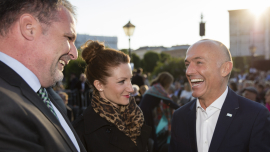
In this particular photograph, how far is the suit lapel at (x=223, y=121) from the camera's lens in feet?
6.48

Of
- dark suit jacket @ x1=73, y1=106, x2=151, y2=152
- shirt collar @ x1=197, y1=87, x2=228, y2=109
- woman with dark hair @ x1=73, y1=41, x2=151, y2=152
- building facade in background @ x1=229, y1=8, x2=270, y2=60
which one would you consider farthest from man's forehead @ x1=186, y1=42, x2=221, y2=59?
building facade in background @ x1=229, y1=8, x2=270, y2=60

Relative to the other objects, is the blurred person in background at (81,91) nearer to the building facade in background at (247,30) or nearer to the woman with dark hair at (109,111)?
the woman with dark hair at (109,111)

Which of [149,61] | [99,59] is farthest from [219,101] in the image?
[149,61]

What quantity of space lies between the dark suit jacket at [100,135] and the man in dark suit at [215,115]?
20.4 inches

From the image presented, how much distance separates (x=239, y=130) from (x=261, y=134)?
0.17 metres

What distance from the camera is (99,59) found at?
2.63 metres

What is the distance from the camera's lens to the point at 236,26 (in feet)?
156

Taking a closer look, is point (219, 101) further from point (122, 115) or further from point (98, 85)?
point (98, 85)

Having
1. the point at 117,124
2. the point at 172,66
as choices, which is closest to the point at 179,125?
the point at 117,124

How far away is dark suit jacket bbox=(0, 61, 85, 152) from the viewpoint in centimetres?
95

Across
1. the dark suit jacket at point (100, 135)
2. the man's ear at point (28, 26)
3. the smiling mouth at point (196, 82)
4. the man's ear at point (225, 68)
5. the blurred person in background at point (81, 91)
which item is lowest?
the blurred person in background at point (81, 91)

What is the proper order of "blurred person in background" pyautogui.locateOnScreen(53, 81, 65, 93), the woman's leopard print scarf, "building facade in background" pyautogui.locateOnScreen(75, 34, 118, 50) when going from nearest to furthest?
1. the woman's leopard print scarf
2. "building facade in background" pyautogui.locateOnScreen(75, 34, 118, 50)
3. "blurred person in background" pyautogui.locateOnScreen(53, 81, 65, 93)

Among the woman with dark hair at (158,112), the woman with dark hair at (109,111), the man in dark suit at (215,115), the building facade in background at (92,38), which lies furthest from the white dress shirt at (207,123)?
the woman with dark hair at (158,112)

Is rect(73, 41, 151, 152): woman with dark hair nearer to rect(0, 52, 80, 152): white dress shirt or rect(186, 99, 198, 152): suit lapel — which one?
rect(186, 99, 198, 152): suit lapel
